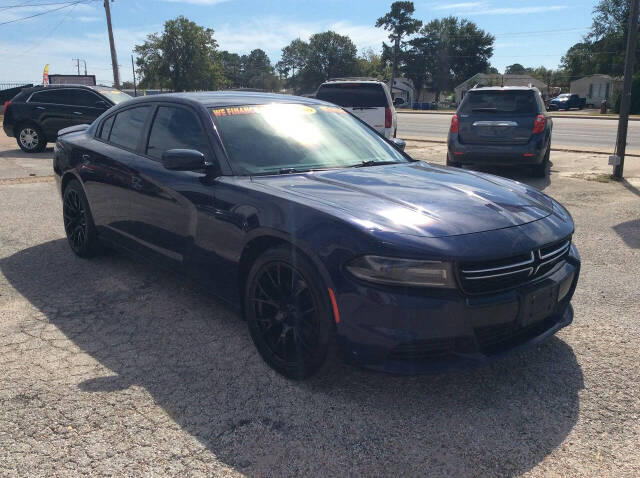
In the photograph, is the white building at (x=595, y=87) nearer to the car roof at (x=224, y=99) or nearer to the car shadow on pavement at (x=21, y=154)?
the car shadow on pavement at (x=21, y=154)

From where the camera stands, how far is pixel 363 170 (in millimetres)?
3812

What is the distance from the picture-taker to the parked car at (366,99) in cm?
1250

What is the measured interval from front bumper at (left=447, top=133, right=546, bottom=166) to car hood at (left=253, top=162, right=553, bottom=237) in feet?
21.2

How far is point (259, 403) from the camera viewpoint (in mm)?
2977

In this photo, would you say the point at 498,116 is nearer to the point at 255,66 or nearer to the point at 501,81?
the point at 501,81

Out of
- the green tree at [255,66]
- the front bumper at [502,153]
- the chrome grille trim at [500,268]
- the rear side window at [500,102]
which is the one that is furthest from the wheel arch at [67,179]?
the green tree at [255,66]

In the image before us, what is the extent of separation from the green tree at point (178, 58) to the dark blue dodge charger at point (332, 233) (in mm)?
61948

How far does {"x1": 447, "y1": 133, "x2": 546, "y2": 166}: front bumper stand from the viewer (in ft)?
32.4

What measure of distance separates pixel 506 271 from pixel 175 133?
8.29ft

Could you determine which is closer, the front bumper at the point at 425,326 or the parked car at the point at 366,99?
the front bumper at the point at 425,326

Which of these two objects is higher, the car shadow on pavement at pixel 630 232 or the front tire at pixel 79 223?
the front tire at pixel 79 223

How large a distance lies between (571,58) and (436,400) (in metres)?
97.8

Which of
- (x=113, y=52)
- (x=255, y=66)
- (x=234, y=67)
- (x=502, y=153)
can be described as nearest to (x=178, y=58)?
(x=113, y=52)

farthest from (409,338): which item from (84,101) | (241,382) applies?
(84,101)
